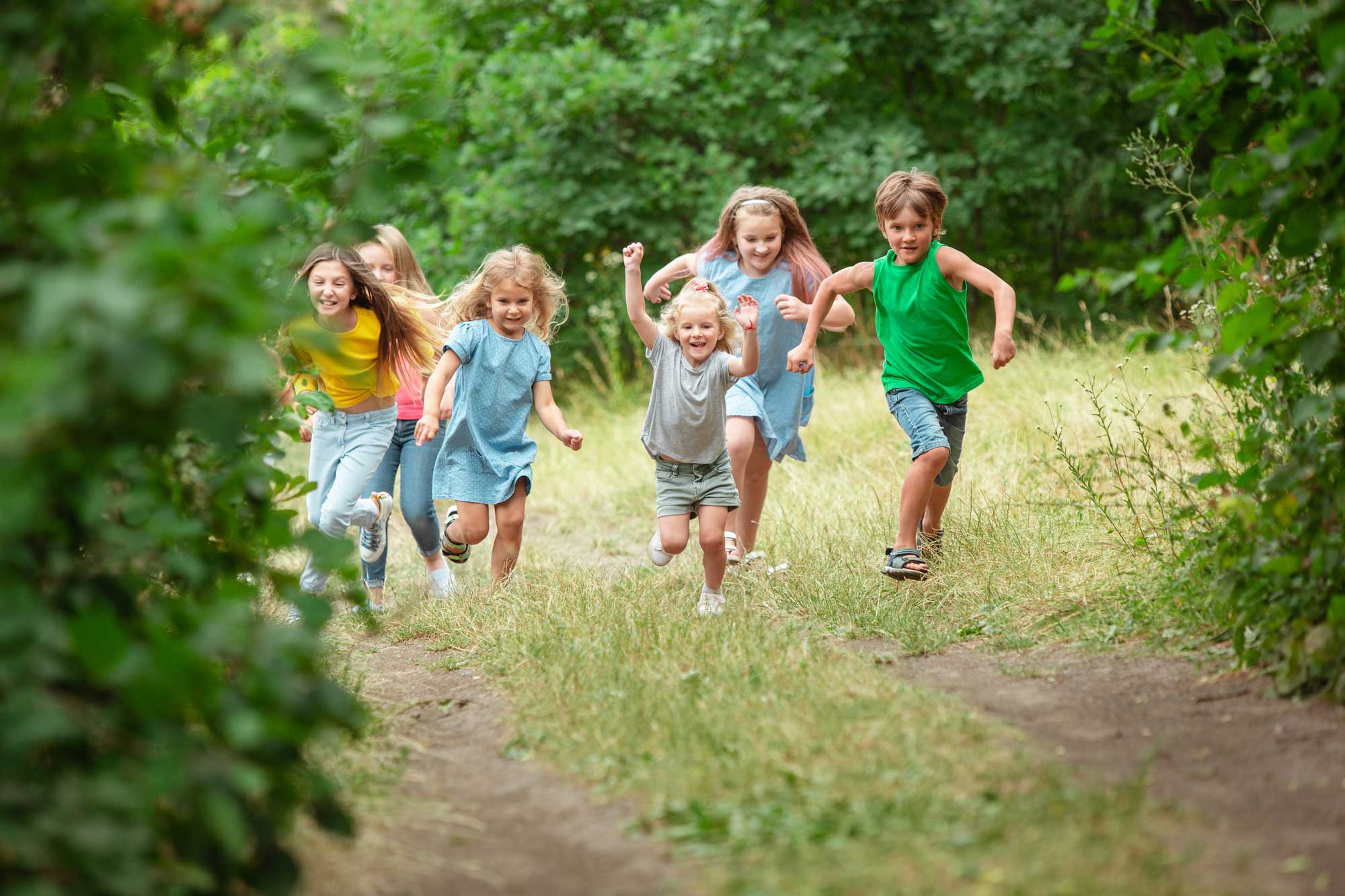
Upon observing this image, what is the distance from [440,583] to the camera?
5.98 meters

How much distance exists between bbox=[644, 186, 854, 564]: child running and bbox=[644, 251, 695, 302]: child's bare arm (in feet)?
0.19

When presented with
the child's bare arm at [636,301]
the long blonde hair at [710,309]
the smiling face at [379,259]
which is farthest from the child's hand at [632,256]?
the smiling face at [379,259]

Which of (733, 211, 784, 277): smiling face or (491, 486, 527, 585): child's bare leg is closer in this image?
(491, 486, 527, 585): child's bare leg

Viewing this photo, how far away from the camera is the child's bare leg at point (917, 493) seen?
16.5ft

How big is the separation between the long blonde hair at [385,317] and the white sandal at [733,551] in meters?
1.61

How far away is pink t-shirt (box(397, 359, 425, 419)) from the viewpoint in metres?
6.24

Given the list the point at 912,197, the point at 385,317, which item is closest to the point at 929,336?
the point at 912,197

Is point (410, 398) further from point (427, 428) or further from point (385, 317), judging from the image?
point (427, 428)

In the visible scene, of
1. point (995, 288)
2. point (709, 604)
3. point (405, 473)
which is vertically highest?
point (995, 288)

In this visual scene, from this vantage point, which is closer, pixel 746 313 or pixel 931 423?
pixel 746 313

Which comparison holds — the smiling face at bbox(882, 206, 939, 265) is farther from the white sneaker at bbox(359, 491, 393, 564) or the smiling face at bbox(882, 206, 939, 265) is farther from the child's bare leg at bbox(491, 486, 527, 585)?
the white sneaker at bbox(359, 491, 393, 564)

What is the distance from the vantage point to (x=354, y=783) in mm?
3080

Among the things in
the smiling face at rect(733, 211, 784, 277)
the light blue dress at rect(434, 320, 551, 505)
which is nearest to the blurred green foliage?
the smiling face at rect(733, 211, 784, 277)

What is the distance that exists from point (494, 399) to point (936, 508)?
6.62ft
